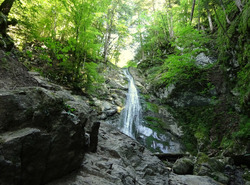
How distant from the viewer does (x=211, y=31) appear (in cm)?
1426

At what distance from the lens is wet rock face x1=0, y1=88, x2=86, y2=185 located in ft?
5.98

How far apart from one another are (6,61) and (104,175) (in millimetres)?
4790

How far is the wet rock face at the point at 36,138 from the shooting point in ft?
5.98

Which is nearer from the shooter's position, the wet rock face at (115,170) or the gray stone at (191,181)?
the wet rock face at (115,170)

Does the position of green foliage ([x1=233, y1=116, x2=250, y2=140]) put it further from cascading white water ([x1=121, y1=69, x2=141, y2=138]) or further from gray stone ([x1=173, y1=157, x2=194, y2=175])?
cascading white water ([x1=121, y1=69, x2=141, y2=138])

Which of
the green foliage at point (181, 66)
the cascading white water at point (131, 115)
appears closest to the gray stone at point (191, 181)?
the cascading white water at point (131, 115)

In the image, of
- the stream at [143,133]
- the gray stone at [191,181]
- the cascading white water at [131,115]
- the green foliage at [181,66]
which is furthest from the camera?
the green foliage at [181,66]

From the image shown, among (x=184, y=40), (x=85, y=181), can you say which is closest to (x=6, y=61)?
(x=85, y=181)

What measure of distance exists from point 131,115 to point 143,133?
2263 millimetres

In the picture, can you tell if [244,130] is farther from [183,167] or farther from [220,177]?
[183,167]

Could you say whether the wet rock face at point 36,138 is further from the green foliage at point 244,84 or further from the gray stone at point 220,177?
the green foliage at point 244,84

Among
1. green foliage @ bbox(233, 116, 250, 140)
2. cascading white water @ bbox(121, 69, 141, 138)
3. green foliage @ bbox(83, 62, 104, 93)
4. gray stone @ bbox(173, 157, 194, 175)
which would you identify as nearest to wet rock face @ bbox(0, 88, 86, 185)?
gray stone @ bbox(173, 157, 194, 175)

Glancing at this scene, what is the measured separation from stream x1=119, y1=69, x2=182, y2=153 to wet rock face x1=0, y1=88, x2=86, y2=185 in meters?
6.83

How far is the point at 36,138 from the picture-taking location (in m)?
2.09
